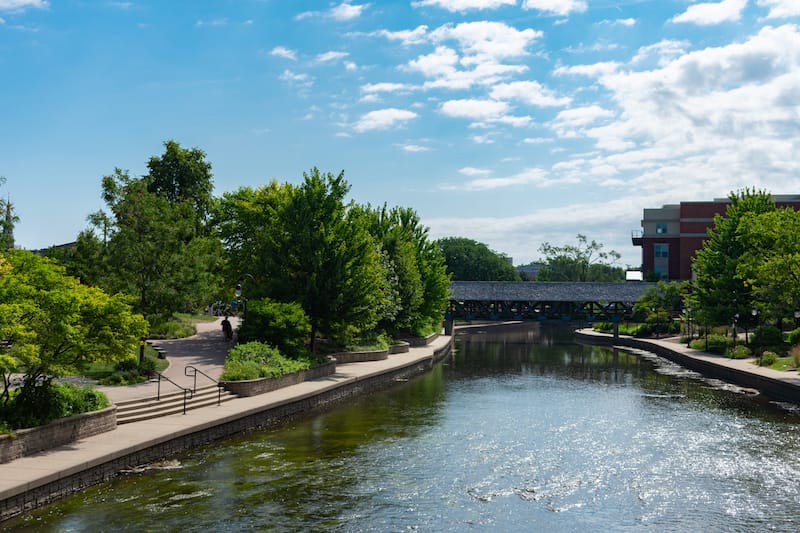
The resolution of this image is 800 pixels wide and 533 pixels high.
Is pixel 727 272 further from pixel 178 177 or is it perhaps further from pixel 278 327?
pixel 178 177

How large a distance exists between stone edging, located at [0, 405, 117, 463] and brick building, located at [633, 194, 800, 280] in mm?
106586

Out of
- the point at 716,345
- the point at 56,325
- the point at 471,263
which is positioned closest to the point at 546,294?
the point at 716,345

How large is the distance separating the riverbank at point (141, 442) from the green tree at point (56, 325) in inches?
102

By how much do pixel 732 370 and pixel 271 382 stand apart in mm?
29975

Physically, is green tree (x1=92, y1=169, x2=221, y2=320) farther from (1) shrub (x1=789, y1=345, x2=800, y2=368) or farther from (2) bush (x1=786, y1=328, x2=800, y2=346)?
(2) bush (x1=786, y1=328, x2=800, y2=346)

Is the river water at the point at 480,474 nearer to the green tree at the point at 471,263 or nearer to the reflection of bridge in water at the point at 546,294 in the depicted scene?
the reflection of bridge in water at the point at 546,294

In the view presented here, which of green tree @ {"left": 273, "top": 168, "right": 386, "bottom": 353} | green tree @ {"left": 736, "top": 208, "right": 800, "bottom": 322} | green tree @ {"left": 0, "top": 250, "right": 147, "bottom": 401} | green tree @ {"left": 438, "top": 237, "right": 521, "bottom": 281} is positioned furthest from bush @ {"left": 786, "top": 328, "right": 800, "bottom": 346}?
green tree @ {"left": 438, "top": 237, "right": 521, "bottom": 281}

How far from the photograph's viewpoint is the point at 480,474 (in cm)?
2269

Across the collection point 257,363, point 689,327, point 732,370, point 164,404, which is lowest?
point 732,370

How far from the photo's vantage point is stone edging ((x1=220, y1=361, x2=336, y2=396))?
33062 mm

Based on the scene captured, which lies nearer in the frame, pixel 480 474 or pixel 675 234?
pixel 480 474

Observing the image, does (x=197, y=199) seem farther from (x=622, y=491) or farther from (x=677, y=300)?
(x=622, y=491)

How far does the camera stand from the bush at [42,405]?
21203mm

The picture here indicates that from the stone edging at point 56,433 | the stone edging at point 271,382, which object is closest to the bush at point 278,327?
the stone edging at point 271,382
